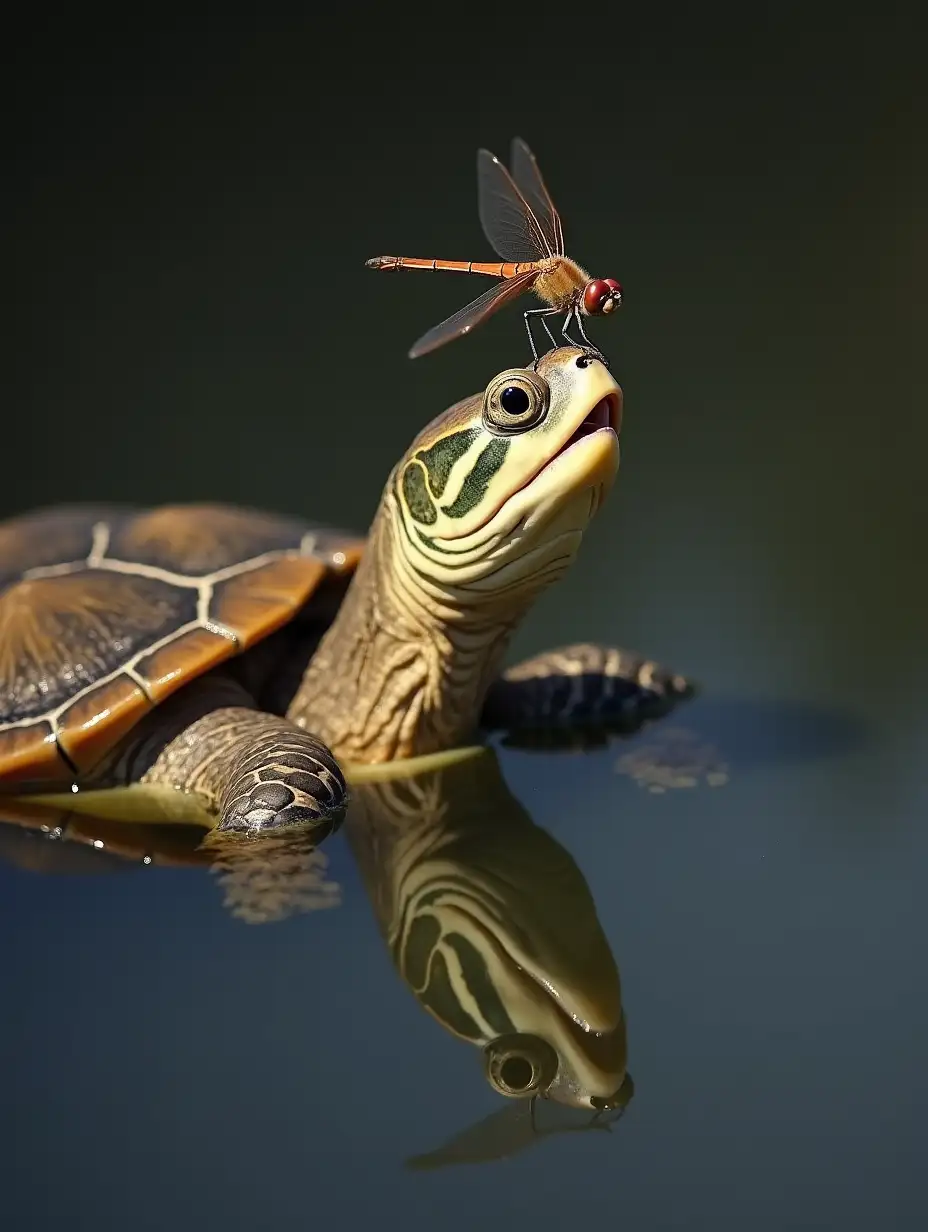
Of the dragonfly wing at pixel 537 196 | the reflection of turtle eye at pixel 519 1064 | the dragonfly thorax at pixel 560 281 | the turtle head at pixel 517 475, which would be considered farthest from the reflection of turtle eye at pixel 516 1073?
the dragonfly wing at pixel 537 196

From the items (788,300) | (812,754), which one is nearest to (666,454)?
(788,300)

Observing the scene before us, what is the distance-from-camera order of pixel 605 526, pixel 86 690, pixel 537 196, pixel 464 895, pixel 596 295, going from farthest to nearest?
pixel 605 526 → pixel 86 690 → pixel 537 196 → pixel 596 295 → pixel 464 895

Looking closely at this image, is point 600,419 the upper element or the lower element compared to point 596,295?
lower

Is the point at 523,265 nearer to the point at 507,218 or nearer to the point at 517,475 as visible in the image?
the point at 507,218

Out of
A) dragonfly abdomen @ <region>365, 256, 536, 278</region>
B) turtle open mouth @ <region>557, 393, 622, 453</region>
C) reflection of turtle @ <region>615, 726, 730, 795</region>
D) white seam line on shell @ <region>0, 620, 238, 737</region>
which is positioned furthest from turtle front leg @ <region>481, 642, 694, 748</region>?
dragonfly abdomen @ <region>365, 256, 536, 278</region>

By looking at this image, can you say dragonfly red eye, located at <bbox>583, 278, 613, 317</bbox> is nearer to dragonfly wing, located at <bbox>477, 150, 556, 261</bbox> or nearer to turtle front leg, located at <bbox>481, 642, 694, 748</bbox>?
dragonfly wing, located at <bbox>477, 150, 556, 261</bbox>

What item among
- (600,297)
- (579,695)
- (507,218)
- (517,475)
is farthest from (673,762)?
(507,218)

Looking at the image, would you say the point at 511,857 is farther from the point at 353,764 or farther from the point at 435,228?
the point at 435,228

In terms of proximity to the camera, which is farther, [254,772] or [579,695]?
[579,695]
